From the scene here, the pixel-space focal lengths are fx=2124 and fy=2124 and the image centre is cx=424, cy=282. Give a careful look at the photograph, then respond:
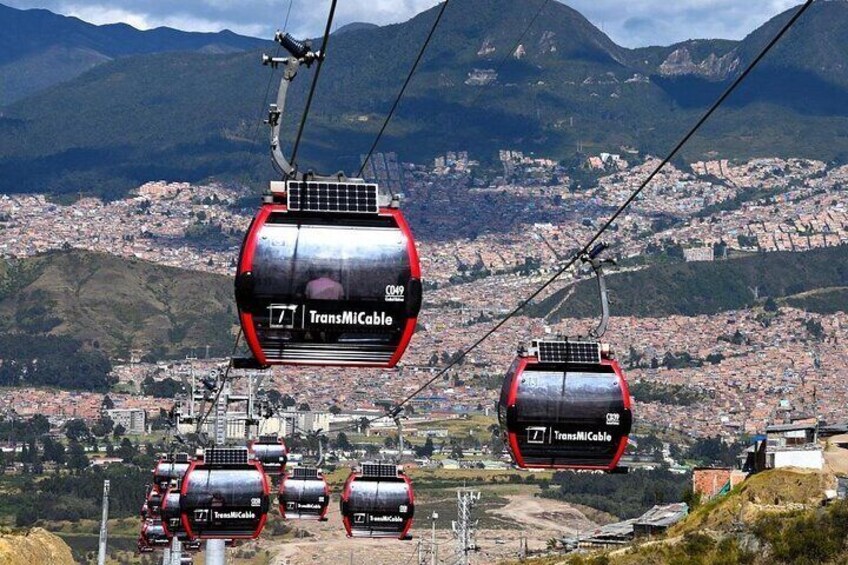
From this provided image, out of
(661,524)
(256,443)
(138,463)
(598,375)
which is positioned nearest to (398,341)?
(598,375)

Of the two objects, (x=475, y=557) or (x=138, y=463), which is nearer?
(x=475, y=557)

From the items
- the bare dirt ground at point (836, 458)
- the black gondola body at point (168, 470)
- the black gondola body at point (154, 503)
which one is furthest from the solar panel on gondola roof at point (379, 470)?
the bare dirt ground at point (836, 458)

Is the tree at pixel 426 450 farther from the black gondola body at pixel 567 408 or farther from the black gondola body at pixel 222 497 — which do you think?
the black gondola body at pixel 567 408

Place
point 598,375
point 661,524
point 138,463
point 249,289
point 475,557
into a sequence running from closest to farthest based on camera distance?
point 249,289, point 598,375, point 661,524, point 475,557, point 138,463

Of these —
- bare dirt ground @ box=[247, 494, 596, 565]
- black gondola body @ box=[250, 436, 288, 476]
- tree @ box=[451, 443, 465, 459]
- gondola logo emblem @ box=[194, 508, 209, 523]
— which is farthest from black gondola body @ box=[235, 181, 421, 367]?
tree @ box=[451, 443, 465, 459]

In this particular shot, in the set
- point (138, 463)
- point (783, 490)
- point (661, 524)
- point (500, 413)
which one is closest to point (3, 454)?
point (138, 463)

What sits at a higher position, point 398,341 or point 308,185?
point 308,185

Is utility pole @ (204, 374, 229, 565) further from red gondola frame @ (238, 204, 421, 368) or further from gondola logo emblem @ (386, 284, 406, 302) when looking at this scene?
gondola logo emblem @ (386, 284, 406, 302)

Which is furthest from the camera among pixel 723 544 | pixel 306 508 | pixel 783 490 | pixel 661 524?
pixel 661 524

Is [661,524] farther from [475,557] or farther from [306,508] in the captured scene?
[475,557]
